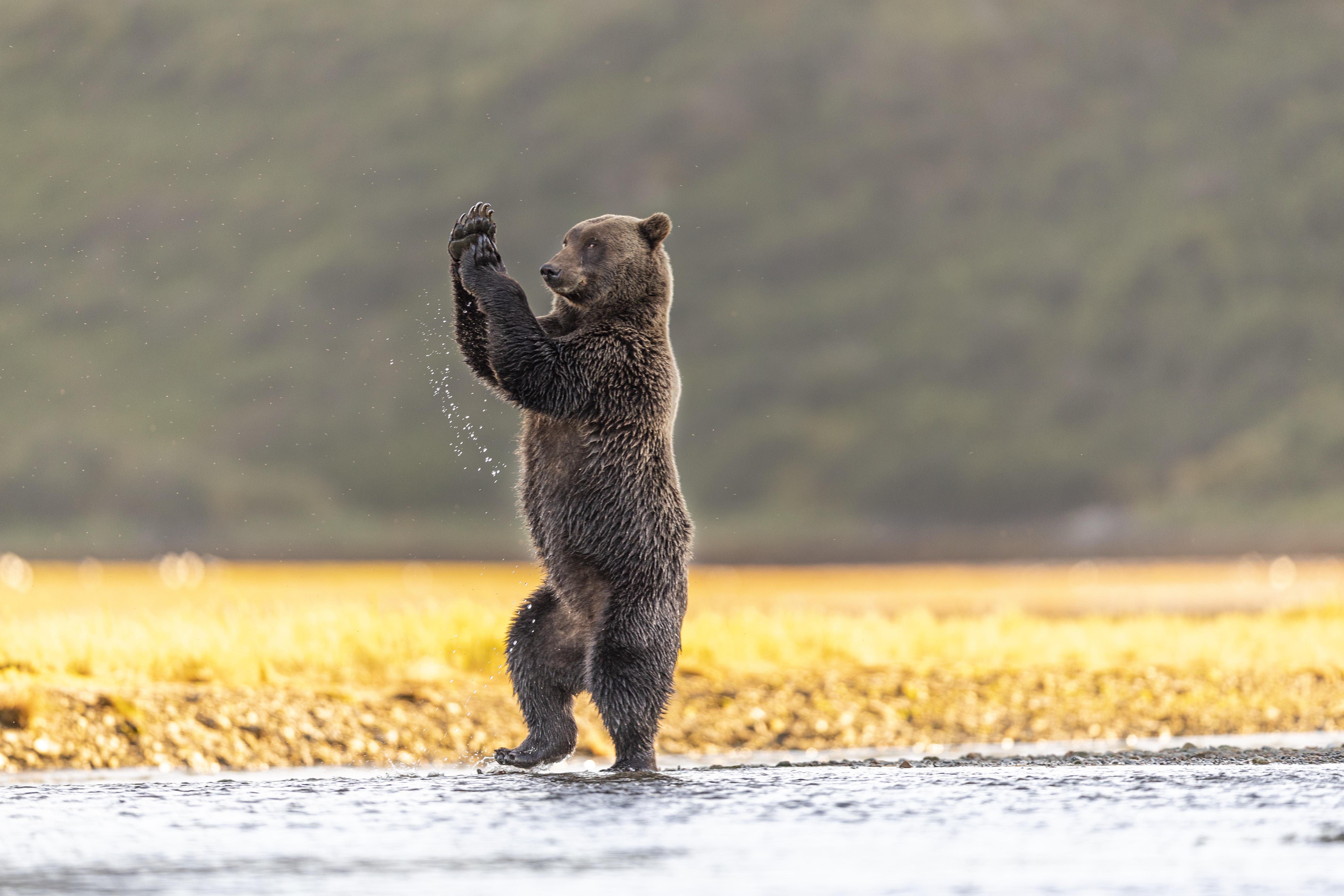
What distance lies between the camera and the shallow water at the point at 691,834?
6.72m

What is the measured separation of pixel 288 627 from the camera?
16.0m

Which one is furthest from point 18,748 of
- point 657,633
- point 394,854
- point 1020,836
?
point 1020,836

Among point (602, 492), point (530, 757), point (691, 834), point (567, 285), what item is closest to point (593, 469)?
point (602, 492)

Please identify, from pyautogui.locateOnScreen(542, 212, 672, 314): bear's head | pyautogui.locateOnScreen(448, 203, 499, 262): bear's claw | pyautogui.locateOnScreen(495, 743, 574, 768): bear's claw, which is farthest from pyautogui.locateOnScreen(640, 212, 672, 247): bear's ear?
pyautogui.locateOnScreen(495, 743, 574, 768): bear's claw

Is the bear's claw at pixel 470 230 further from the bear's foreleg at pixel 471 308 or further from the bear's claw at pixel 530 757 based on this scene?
the bear's claw at pixel 530 757

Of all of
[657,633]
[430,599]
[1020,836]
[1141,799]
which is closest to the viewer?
[1020,836]

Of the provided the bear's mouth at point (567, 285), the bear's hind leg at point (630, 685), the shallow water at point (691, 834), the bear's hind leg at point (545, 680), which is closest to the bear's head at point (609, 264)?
the bear's mouth at point (567, 285)

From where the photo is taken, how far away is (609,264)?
1021cm

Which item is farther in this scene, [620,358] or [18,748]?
[18,748]

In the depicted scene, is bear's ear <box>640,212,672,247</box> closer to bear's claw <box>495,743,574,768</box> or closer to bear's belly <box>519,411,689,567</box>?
bear's belly <box>519,411,689,567</box>

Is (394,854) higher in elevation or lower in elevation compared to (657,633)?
lower

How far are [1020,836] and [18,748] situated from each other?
761 cm

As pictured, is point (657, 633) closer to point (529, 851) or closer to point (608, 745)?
point (529, 851)

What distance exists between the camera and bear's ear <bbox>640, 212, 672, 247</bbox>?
34.1 ft
